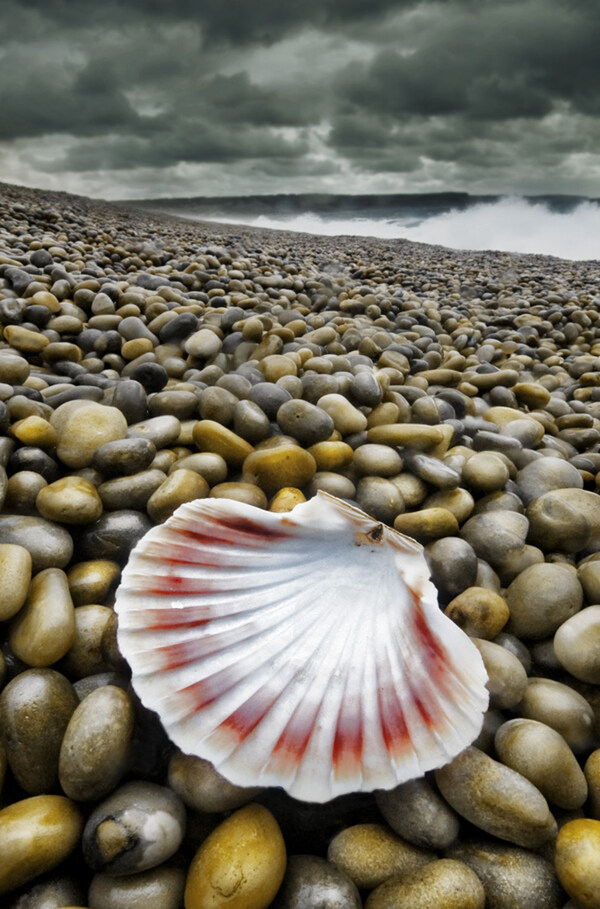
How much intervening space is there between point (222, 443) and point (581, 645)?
119 centimetres

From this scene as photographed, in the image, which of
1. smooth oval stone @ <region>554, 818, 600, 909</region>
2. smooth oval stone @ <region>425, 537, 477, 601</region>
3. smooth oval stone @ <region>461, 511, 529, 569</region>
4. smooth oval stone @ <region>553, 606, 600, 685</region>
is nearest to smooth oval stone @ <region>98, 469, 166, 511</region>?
smooth oval stone @ <region>425, 537, 477, 601</region>

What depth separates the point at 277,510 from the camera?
1685 mm

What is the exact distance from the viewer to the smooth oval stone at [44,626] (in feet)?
3.86

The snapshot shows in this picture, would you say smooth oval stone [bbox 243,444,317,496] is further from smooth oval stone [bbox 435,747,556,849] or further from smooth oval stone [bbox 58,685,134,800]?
smooth oval stone [bbox 435,747,556,849]

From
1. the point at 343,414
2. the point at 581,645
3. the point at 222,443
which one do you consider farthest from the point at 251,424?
the point at 581,645

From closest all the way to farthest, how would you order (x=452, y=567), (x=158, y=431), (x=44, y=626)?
(x=44, y=626), (x=452, y=567), (x=158, y=431)

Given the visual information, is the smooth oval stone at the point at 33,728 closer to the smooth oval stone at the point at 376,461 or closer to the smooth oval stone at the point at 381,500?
the smooth oval stone at the point at 381,500

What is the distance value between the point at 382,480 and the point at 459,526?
295 millimetres

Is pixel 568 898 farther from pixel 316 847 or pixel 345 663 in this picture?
pixel 345 663

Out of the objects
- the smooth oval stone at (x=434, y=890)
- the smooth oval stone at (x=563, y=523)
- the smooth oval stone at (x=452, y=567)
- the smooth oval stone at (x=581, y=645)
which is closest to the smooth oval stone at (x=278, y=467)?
the smooth oval stone at (x=452, y=567)

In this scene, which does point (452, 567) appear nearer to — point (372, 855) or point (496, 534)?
point (496, 534)

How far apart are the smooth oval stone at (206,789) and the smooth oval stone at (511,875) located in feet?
1.36

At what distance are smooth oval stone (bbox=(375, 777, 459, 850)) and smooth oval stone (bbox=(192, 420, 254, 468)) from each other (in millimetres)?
1091

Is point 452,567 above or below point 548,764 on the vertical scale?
above
